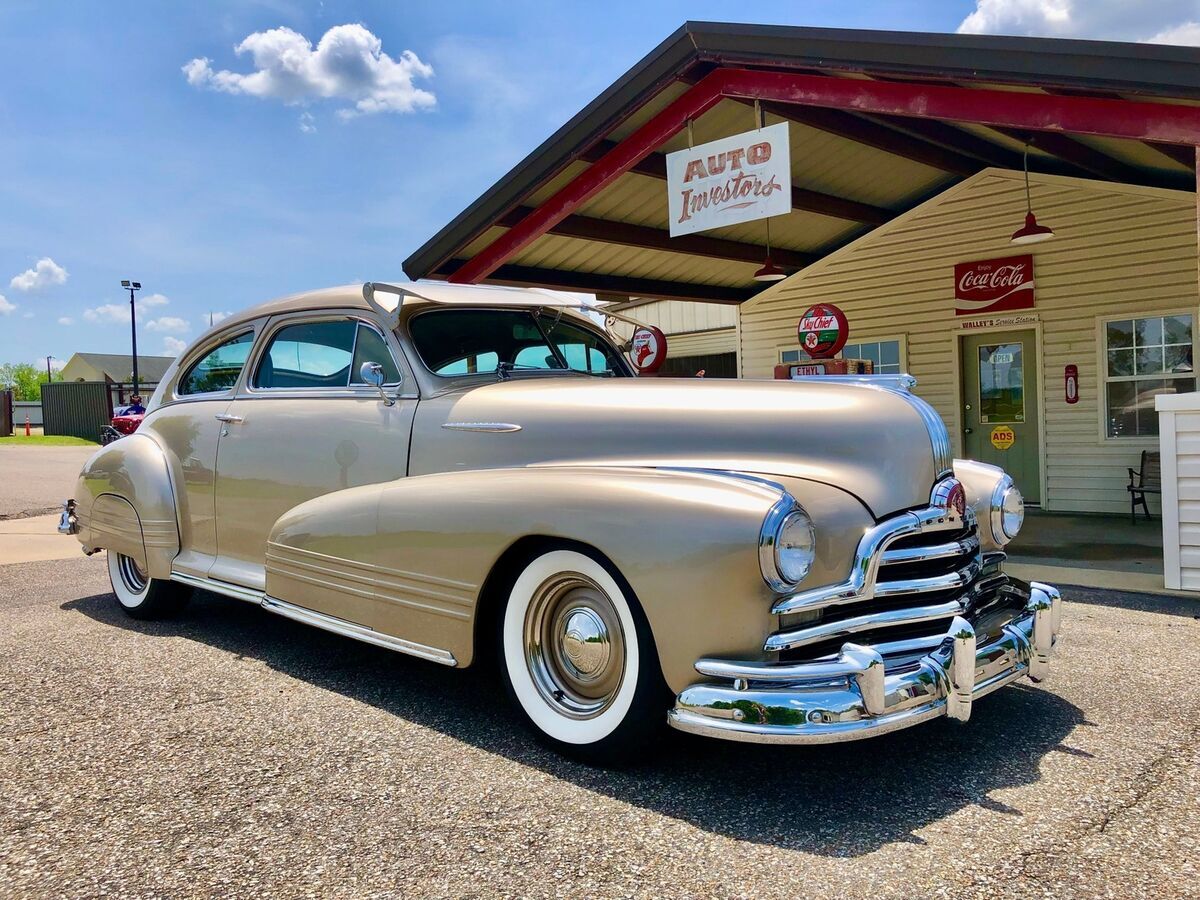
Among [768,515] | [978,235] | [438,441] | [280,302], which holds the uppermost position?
[978,235]

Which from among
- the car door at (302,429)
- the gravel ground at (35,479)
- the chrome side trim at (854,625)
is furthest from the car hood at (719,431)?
the gravel ground at (35,479)

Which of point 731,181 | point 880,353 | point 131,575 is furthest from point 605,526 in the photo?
point 880,353

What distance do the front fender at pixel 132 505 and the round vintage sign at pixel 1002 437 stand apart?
893cm

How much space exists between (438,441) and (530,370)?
0.66 metres

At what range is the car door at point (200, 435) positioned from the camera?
461 cm

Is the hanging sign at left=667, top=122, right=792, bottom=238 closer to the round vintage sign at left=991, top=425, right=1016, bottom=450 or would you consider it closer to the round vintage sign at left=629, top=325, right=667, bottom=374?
the round vintage sign at left=629, top=325, right=667, bottom=374

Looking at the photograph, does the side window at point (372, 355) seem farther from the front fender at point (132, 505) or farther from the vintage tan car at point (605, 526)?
the front fender at point (132, 505)

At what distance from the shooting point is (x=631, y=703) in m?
2.76

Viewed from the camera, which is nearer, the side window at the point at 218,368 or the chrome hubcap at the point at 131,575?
the side window at the point at 218,368

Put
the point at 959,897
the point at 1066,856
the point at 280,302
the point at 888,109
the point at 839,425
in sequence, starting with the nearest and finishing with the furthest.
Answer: the point at 959,897 < the point at 1066,856 < the point at 839,425 < the point at 280,302 < the point at 888,109

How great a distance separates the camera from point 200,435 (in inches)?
186

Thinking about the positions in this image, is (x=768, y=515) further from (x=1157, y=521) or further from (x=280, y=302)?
(x=1157, y=521)

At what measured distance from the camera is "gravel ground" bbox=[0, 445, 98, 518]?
11359 millimetres

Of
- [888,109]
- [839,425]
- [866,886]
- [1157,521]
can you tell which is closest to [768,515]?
[839,425]
